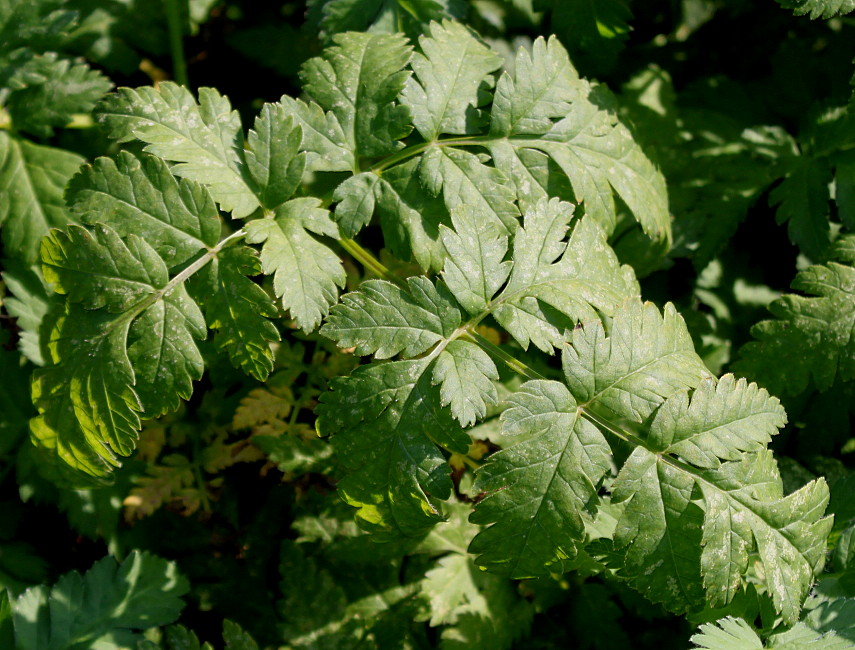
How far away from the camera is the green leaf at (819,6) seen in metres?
2.38

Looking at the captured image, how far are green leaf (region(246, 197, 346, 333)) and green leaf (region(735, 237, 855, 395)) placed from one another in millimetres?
1482

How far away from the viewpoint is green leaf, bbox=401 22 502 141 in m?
2.37

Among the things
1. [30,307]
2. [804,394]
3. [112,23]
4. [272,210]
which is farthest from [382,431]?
[112,23]

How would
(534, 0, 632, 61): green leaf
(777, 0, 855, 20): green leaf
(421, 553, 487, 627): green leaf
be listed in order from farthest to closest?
1. (534, 0, 632, 61): green leaf
2. (421, 553, 487, 627): green leaf
3. (777, 0, 855, 20): green leaf

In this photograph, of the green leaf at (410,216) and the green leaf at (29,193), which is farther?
the green leaf at (29,193)

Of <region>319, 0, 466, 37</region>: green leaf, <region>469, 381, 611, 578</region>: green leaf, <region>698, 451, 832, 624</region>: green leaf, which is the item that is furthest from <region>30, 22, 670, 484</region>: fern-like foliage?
<region>698, 451, 832, 624</region>: green leaf

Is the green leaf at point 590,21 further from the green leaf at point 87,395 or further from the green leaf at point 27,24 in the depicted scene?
the green leaf at point 87,395

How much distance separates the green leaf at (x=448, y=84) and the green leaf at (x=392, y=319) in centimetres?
59

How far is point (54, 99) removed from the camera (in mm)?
2820

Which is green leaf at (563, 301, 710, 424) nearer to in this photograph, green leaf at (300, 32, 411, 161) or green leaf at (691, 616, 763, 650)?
green leaf at (691, 616, 763, 650)

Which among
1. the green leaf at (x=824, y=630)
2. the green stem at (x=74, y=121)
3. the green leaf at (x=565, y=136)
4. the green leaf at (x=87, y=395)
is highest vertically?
the green leaf at (x=565, y=136)

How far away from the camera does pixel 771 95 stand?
3.41 metres

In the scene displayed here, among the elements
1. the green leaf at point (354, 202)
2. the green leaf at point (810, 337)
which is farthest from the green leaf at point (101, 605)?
the green leaf at point (810, 337)

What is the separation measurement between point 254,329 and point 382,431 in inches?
18.5
